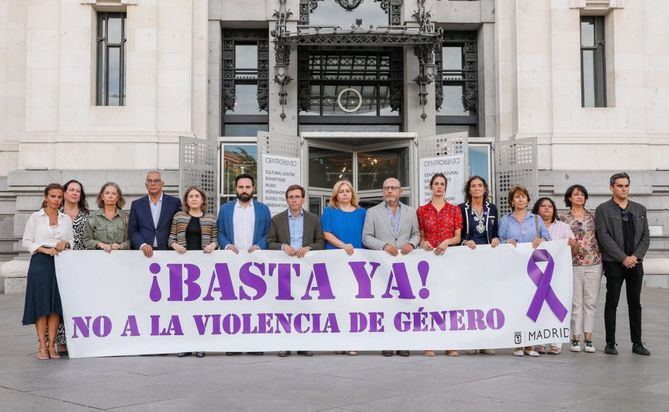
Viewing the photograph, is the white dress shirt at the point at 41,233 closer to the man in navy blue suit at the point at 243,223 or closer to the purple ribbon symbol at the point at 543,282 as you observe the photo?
the man in navy blue suit at the point at 243,223

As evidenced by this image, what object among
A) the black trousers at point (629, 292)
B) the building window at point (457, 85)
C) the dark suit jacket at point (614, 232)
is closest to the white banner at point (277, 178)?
the building window at point (457, 85)

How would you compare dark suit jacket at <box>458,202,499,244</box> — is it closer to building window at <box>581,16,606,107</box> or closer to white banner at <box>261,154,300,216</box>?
white banner at <box>261,154,300,216</box>

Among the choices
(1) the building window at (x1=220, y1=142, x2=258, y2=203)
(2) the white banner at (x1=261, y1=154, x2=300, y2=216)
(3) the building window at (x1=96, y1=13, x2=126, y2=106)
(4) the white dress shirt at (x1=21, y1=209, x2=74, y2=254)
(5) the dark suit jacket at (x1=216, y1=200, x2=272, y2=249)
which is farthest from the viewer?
(3) the building window at (x1=96, y1=13, x2=126, y2=106)

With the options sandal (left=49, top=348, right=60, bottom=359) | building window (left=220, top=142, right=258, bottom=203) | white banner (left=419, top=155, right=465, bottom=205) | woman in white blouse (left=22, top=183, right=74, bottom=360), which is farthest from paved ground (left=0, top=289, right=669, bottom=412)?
building window (left=220, top=142, right=258, bottom=203)

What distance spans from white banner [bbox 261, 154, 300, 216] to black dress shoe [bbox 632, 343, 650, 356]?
31.8ft

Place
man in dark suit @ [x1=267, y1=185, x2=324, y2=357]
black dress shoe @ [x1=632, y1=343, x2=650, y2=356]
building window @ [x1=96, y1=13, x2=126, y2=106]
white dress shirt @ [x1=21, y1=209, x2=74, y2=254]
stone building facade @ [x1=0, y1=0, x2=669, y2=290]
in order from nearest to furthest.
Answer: white dress shirt @ [x1=21, y1=209, x2=74, y2=254] < black dress shoe @ [x1=632, y1=343, x2=650, y2=356] < man in dark suit @ [x1=267, y1=185, x2=324, y2=357] < stone building facade @ [x1=0, y1=0, x2=669, y2=290] < building window @ [x1=96, y1=13, x2=126, y2=106]

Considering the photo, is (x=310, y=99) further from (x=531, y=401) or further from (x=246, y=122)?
(x=531, y=401)

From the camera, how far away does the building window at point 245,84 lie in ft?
67.8

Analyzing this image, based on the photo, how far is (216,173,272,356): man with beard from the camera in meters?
9.34

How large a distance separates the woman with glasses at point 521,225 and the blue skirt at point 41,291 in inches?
225

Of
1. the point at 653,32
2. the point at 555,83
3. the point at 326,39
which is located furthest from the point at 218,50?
the point at 653,32

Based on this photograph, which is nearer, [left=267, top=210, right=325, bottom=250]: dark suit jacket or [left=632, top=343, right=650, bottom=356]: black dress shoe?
[left=632, top=343, right=650, bottom=356]: black dress shoe

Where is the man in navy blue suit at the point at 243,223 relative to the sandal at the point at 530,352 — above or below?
above

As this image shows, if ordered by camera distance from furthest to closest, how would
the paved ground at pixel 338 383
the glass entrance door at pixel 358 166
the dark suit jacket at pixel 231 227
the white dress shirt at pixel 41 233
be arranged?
the glass entrance door at pixel 358 166, the dark suit jacket at pixel 231 227, the white dress shirt at pixel 41 233, the paved ground at pixel 338 383
